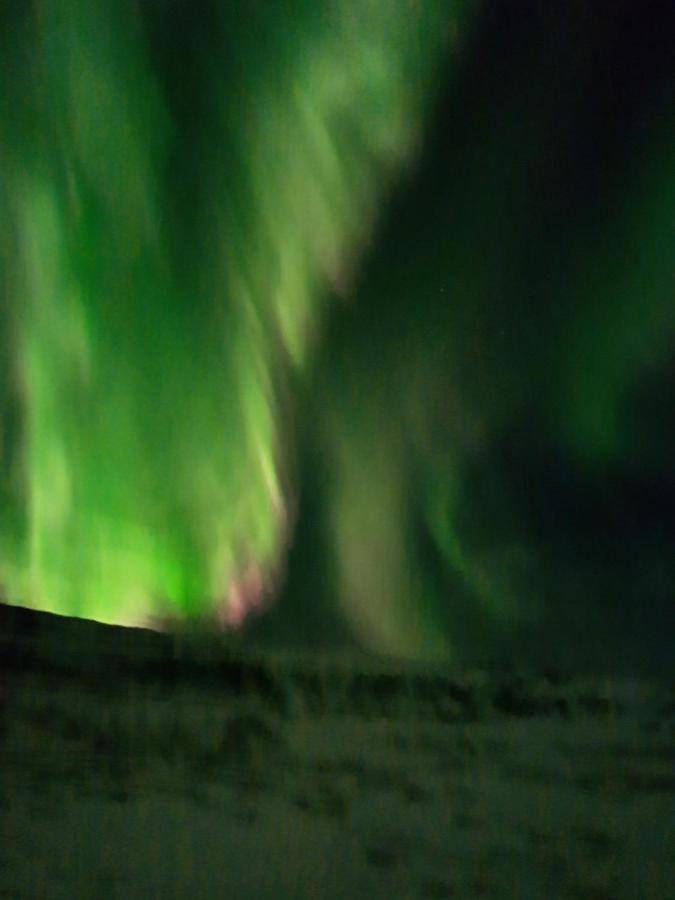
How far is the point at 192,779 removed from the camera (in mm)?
3895

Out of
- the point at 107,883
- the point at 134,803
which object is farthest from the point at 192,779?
the point at 107,883

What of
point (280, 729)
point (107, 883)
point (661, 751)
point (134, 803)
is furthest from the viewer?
point (661, 751)

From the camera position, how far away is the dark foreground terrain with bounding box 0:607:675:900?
342 cm

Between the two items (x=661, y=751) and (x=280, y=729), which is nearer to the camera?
(x=280, y=729)

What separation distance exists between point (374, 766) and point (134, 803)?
109cm

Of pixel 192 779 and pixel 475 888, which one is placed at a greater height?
pixel 192 779

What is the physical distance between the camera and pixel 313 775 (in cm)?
402

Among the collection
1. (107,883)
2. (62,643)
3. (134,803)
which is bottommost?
(107,883)

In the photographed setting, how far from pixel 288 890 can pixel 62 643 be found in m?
1.85

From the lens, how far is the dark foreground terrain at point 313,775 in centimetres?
342

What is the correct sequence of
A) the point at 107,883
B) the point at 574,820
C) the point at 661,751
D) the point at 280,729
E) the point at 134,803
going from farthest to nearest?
the point at 661,751, the point at 280,729, the point at 574,820, the point at 134,803, the point at 107,883

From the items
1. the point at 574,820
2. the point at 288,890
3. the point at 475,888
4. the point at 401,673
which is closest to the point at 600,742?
the point at 574,820

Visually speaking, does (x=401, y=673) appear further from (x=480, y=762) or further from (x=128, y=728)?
(x=128, y=728)

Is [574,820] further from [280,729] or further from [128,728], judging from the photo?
[128,728]
